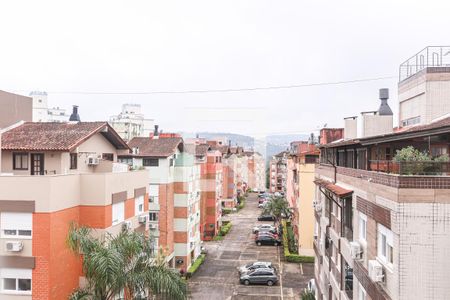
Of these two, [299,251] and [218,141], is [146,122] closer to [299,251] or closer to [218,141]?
[218,141]

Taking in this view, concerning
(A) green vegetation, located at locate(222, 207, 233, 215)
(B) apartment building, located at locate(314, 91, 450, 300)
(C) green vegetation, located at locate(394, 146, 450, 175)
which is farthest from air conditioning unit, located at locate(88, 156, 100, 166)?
(A) green vegetation, located at locate(222, 207, 233, 215)

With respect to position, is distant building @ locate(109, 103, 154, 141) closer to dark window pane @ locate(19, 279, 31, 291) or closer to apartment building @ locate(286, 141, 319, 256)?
apartment building @ locate(286, 141, 319, 256)

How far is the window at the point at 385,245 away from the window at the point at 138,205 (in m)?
10.9

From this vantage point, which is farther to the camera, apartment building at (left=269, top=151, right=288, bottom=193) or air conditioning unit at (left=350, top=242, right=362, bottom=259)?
apartment building at (left=269, top=151, right=288, bottom=193)

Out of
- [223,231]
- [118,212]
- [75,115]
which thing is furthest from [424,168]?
[223,231]

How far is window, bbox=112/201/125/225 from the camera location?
14533 mm

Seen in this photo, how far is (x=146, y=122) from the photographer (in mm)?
50406

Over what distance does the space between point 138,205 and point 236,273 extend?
14.5m

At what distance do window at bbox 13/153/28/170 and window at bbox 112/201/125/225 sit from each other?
3.70 meters

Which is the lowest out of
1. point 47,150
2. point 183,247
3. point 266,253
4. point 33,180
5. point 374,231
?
point 266,253

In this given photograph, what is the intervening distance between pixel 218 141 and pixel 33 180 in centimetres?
4869

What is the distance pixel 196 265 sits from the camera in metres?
30.4

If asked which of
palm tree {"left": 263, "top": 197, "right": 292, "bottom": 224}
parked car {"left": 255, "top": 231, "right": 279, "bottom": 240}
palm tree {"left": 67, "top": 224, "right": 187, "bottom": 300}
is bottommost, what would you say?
parked car {"left": 255, "top": 231, "right": 279, "bottom": 240}

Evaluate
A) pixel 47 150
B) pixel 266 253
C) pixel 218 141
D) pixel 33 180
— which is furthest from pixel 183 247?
pixel 218 141
